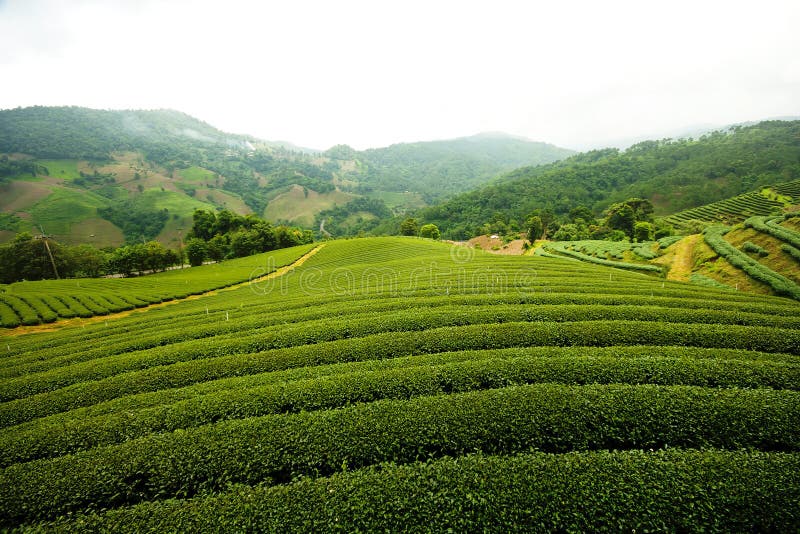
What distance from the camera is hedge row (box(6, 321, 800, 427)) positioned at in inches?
437

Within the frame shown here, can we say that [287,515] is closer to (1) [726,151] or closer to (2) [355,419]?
(2) [355,419]

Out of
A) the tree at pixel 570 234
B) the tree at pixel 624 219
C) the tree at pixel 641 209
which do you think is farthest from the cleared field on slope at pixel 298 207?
the tree at pixel 641 209

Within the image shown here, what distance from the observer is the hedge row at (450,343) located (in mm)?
11094

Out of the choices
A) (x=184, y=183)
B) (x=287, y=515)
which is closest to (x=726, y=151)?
(x=287, y=515)

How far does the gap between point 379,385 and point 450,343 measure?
4.16 metres

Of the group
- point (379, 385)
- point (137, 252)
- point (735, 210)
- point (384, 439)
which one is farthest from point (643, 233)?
point (137, 252)

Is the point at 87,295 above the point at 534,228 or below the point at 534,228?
below

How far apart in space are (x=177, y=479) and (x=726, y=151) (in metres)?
190

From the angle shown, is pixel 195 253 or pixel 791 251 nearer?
pixel 791 251

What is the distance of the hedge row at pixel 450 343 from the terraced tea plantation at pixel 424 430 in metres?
0.08

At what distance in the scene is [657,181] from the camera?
357 feet

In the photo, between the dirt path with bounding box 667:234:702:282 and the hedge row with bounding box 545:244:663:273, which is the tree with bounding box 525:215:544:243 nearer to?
the hedge row with bounding box 545:244:663:273

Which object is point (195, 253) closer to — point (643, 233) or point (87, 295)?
point (87, 295)

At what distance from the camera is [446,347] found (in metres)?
12.2
